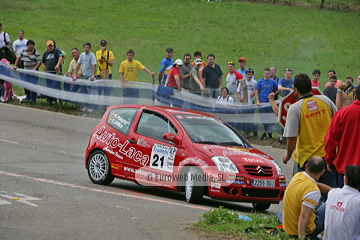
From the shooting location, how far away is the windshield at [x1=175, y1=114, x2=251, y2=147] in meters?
11.0

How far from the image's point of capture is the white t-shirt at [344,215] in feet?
21.2

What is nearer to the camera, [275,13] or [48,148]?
[48,148]

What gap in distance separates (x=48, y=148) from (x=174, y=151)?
17.7 feet

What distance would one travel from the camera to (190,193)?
34.1 ft

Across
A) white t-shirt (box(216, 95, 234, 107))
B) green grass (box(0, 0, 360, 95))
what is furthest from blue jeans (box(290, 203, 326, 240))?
green grass (box(0, 0, 360, 95))

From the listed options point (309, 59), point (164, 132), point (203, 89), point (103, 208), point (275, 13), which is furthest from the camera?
point (275, 13)

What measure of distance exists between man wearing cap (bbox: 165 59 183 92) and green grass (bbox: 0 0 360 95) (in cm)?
1911

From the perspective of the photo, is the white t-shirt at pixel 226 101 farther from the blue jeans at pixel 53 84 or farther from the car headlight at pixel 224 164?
the car headlight at pixel 224 164

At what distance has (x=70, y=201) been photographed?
9.77 meters

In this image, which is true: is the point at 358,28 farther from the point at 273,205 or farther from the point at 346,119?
the point at 346,119

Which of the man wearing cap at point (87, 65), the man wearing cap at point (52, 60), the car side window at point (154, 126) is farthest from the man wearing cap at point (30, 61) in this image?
the car side window at point (154, 126)

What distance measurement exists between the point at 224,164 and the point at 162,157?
1264 millimetres

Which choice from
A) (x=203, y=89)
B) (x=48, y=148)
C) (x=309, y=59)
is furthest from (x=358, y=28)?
(x=48, y=148)

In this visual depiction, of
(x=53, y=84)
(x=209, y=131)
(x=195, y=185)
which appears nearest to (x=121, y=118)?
(x=209, y=131)
